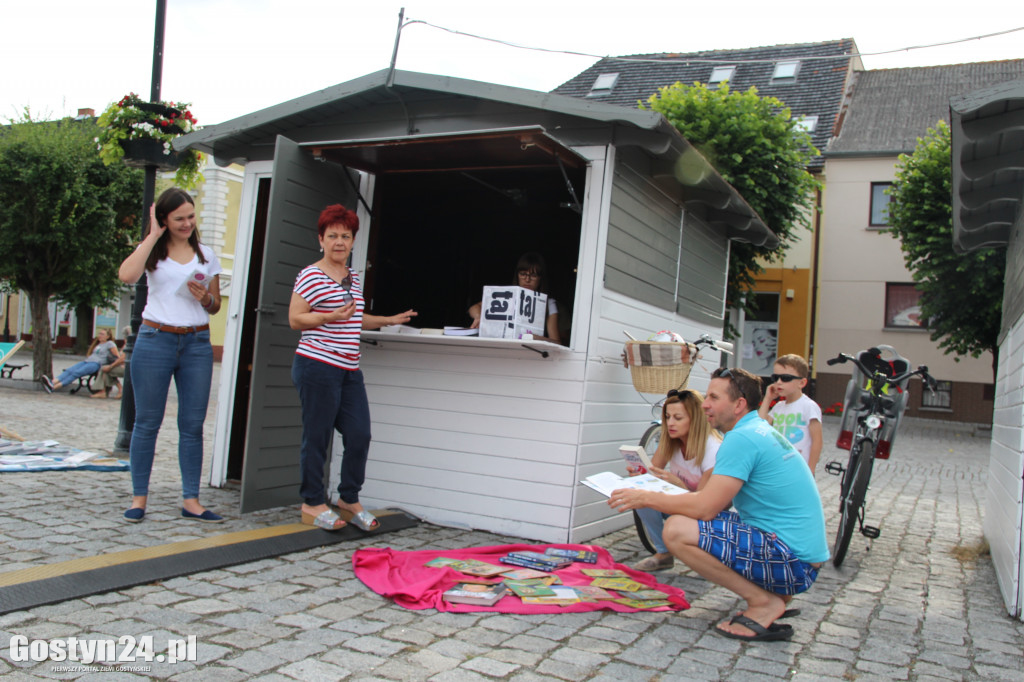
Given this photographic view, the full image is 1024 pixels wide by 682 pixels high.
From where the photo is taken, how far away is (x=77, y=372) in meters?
14.8

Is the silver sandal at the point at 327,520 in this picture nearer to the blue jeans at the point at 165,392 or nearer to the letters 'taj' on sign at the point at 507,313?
the blue jeans at the point at 165,392

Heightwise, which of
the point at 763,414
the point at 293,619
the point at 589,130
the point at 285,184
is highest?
the point at 589,130

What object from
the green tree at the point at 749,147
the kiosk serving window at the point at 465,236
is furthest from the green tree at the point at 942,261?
the kiosk serving window at the point at 465,236

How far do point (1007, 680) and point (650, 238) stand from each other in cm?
373

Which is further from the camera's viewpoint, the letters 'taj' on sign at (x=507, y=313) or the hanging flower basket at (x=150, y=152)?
the hanging flower basket at (x=150, y=152)

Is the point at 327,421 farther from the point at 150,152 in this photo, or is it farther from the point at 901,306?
the point at 901,306

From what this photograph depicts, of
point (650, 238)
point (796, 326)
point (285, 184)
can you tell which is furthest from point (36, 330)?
point (796, 326)

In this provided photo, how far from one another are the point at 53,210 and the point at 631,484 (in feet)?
48.2

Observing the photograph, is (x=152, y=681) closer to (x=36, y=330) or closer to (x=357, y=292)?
(x=357, y=292)

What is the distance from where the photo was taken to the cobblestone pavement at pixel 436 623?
9.77ft

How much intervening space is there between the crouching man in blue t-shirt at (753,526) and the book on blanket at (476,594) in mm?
742

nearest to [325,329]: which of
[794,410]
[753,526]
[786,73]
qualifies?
[753,526]

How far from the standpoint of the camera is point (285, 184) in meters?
5.27

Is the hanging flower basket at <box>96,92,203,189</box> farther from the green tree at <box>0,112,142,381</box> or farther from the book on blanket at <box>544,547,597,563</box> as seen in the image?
the green tree at <box>0,112,142,381</box>
